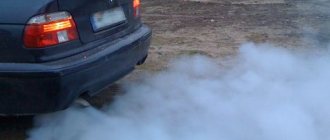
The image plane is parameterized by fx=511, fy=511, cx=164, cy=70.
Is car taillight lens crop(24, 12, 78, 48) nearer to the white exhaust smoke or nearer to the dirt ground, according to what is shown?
the white exhaust smoke

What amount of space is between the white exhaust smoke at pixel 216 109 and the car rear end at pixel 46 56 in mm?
504

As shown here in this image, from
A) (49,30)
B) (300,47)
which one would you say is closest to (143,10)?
(300,47)

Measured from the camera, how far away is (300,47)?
6371 millimetres

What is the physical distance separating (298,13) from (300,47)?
2347 mm

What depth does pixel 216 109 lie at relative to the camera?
14.0 feet

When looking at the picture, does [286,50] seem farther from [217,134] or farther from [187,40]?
[217,134]

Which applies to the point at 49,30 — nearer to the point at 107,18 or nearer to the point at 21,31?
the point at 21,31

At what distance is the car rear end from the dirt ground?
2.85 ft

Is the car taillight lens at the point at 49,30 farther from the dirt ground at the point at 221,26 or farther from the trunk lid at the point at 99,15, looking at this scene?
the dirt ground at the point at 221,26

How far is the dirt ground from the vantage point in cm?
628

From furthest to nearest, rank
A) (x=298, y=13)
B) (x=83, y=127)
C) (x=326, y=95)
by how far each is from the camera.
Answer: (x=298, y=13) → (x=326, y=95) → (x=83, y=127)

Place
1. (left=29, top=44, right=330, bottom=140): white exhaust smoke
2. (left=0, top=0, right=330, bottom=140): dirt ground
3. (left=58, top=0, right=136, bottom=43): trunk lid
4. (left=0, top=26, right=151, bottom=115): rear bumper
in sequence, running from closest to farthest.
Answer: (left=0, top=26, right=151, bottom=115): rear bumper
(left=58, top=0, right=136, bottom=43): trunk lid
(left=29, top=44, right=330, bottom=140): white exhaust smoke
(left=0, top=0, right=330, bottom=140): dirt ground

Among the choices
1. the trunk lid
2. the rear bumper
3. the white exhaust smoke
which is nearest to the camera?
the rear bumper

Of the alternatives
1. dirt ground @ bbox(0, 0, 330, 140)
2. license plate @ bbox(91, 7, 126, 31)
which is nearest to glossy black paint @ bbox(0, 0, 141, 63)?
license plate @ bbox(91, 7, 126, 31)
